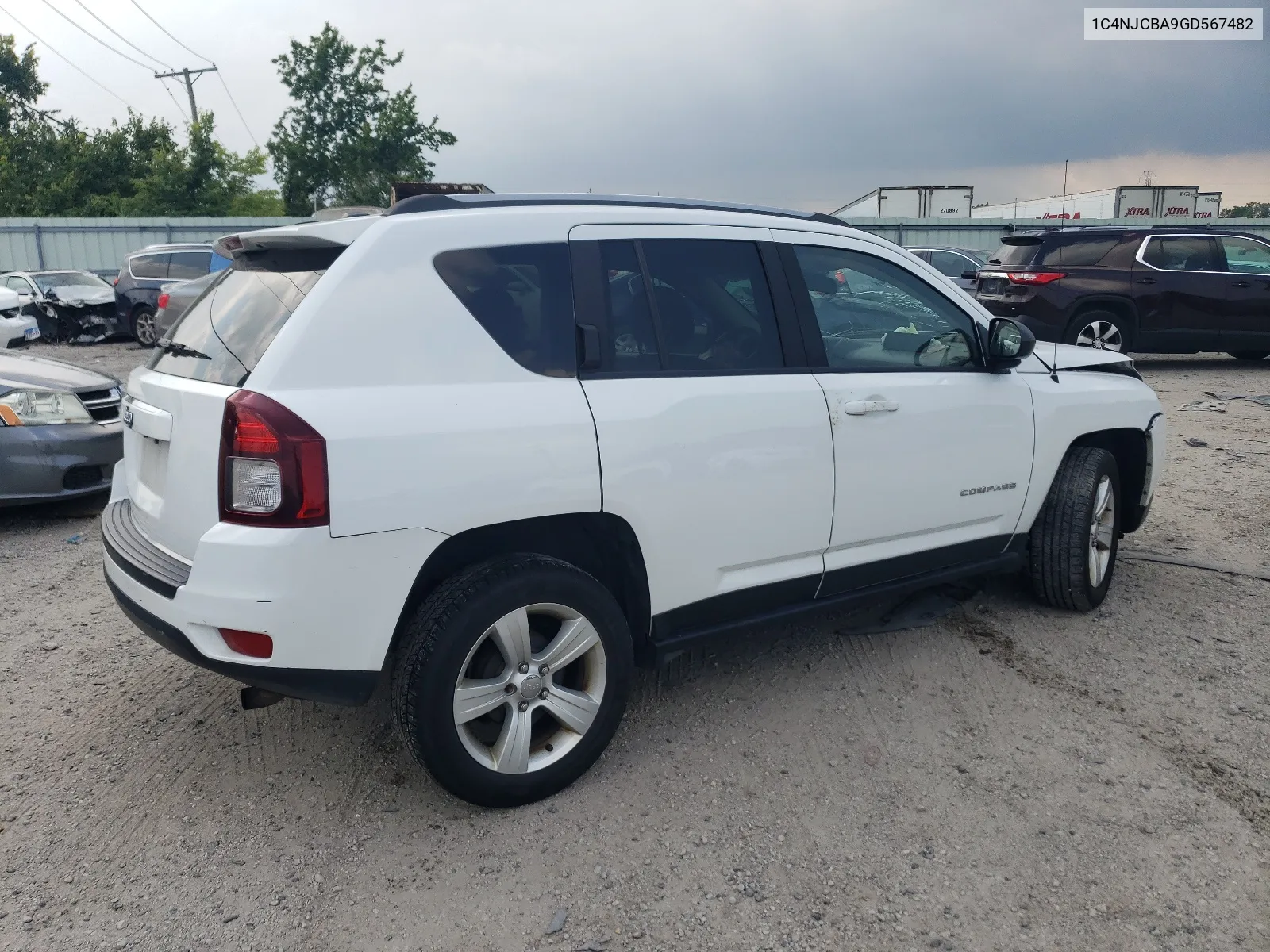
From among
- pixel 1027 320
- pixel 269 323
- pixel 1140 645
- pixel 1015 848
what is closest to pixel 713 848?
pixel 1015 848

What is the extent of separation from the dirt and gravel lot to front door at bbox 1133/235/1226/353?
29.8 ft

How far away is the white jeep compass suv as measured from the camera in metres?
2.60

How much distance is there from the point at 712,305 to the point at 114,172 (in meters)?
43.0

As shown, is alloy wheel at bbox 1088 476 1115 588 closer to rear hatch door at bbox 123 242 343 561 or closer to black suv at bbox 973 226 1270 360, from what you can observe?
rear hatch door at bbox 123 242 343 561

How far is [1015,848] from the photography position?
2.79 meters

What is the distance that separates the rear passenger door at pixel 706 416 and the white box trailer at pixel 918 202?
27.5 meters

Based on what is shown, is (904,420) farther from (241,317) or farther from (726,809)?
(241,317)

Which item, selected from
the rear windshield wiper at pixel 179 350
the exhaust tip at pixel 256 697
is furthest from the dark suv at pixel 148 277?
the exhaust tip at pixel 256 697

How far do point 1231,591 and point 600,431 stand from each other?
375cm

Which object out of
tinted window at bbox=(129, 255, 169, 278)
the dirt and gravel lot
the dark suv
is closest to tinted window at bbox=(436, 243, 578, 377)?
the dirt and gravel lot

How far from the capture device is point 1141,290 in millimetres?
12219

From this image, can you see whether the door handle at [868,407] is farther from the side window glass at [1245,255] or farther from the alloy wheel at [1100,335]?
the side window glass at [1245,255]

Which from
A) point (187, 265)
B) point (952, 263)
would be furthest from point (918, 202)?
point (187, 265)

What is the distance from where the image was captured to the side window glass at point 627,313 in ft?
10.2
